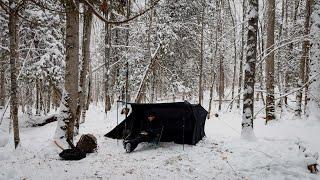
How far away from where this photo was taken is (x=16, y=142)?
1002 cm

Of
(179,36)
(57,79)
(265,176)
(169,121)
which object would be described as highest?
(179,36)

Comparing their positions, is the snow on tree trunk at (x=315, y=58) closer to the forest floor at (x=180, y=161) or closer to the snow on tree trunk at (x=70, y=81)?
the forest floor at (x=180, y=161)

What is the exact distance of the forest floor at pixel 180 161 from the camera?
7.06 metres

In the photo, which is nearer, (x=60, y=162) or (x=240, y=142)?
(x=60, y=162)

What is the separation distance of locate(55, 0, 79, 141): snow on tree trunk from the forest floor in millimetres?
631

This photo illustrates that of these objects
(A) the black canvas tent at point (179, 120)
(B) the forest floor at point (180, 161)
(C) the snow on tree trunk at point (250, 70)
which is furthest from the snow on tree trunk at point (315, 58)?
(A) the black canvas tent at point (179, 120)

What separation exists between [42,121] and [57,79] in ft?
8.94

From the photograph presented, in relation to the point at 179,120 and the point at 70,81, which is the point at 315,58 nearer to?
the point at 179,120

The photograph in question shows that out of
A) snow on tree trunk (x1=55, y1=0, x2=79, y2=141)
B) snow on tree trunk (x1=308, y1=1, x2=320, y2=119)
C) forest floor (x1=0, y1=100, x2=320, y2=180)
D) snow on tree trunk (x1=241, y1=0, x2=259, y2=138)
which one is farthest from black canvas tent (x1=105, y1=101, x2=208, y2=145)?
snow on tree trunk (x1=308, y1=1, x2=320, y2=119)

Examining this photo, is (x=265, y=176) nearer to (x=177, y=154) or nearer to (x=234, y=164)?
(x=234, y=164)

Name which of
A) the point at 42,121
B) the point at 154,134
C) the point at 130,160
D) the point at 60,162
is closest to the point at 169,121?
the point at 154,134

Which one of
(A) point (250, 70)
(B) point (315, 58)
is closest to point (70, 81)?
(A) point (250, 70)

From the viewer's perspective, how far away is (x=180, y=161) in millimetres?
8477

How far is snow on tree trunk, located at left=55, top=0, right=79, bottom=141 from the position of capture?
926 cm
